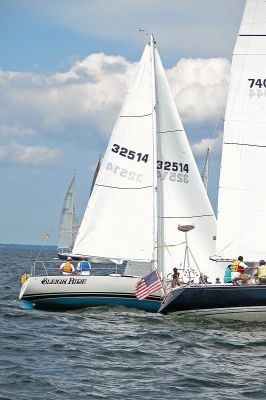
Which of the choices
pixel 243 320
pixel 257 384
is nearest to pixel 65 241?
pixel 243 320

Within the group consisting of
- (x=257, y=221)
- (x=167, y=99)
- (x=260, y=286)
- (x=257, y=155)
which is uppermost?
(x=167, y=99)

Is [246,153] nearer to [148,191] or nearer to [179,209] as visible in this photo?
[148,191]

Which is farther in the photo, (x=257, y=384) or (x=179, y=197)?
(x=179, y=197)

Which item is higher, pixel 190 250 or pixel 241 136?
pixel 241 136

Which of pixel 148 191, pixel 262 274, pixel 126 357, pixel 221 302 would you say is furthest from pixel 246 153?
pixel 126 357

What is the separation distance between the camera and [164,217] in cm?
3106

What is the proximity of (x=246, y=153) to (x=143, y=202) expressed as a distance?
18.2ft

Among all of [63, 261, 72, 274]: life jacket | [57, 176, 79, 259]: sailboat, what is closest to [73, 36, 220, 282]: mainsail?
[63, 261, 72, 274]: life jacket

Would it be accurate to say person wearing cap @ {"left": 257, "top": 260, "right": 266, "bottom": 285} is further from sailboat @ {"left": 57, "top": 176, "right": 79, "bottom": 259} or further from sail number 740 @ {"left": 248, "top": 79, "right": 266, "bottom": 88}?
sailboat @ {"left": 57, "top": 176, "right": 79, "bottom": 259}

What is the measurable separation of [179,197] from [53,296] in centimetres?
593

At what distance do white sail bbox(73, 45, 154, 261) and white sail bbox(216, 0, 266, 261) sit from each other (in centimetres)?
478

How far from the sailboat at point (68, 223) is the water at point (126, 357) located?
227 ft

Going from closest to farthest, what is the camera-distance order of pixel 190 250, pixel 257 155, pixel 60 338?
pixel 60 338 < pixel 257 155 < pixel 190 250

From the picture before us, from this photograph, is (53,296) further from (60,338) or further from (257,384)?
(257,384)
